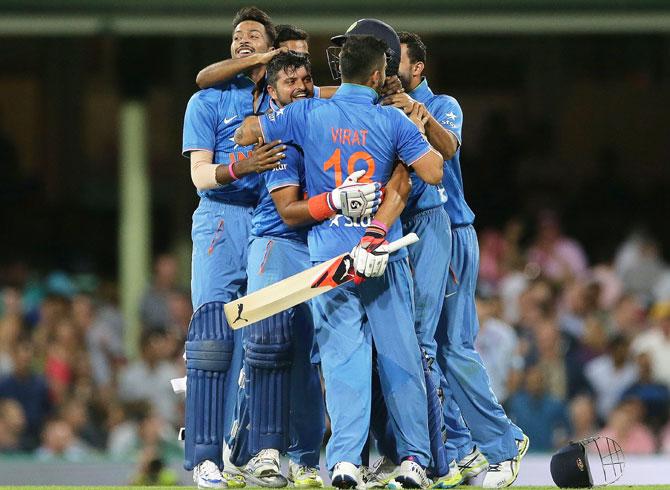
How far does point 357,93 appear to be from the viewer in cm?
655

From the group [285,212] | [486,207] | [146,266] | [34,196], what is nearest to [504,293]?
[486,207]

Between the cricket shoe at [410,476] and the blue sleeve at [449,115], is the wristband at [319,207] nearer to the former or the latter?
the blue sleeve at [449,115]

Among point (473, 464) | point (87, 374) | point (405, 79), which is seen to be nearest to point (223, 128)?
point (405, 79)

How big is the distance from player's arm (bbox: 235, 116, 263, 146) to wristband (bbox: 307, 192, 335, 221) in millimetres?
475

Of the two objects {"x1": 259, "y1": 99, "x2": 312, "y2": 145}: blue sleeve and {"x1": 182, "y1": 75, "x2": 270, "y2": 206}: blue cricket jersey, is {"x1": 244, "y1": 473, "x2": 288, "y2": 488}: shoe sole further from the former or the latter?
{"x1": 259, "y1": 99, "x2": 312, "y2": 145}: blue sleeve

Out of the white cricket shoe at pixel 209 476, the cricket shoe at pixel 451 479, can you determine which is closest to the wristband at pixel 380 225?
the cricket shoe at pixel 451 479

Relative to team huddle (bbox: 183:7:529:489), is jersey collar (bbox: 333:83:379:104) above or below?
above

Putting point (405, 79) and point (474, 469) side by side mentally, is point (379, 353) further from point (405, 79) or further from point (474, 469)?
point (405, 79)

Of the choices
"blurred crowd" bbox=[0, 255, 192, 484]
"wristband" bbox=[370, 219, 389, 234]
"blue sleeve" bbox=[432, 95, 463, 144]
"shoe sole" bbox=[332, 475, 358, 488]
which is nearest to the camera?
"shoe sole" bbox=[332, 475, 358, 488]

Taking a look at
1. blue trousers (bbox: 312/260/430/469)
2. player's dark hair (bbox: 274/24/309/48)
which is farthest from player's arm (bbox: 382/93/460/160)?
player's dark hair (bbox: 274/24/309/48)

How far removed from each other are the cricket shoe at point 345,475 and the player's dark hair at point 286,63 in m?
1.87

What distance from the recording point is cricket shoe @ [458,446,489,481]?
7.27m

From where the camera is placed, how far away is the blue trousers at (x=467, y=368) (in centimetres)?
715

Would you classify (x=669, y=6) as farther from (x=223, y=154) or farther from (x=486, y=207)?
(x=223, y=154)
